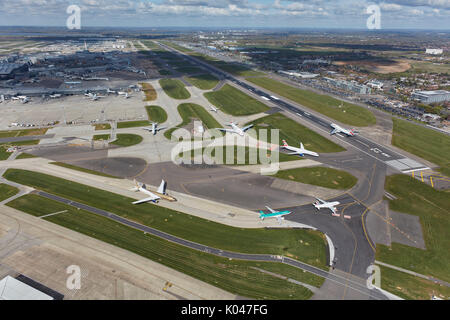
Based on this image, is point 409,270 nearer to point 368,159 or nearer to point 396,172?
point 396,172

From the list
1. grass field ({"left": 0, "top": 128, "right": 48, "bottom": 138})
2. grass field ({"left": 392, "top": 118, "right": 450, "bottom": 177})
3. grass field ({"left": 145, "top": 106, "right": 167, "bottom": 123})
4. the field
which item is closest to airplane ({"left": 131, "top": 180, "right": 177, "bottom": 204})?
the field

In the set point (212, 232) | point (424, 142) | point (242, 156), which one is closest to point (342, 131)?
point (424, 142)

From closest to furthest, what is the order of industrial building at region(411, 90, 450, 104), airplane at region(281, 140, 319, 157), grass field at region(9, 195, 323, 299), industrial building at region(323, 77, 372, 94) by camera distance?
grass field at region(9, 195, 323, 299) → airplane at region(281, 140, 319, 157) → industrial building at region(411, 90, 450, 104) → industrial building at region(323, 77, 372, 94)

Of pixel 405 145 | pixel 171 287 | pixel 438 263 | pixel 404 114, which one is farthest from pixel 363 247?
pixel 404 114

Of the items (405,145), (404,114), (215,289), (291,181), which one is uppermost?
(404,114)

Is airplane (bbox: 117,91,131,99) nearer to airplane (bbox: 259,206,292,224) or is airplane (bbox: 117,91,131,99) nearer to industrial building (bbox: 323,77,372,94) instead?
airplane (bbox: 259,206,292,224)
